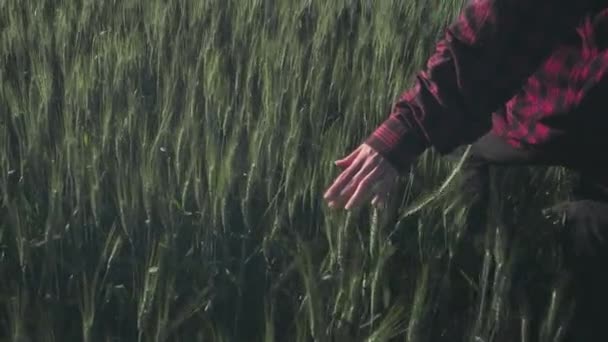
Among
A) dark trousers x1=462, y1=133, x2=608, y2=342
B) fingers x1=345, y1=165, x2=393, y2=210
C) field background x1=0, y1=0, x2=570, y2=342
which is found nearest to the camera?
field background x1=0, y1=0, x2=570, y2=342

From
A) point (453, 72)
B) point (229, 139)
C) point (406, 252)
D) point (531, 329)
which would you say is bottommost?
point (531, 329)

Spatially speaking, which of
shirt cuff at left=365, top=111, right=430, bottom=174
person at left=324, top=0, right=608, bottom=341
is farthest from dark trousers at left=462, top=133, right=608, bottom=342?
shirt cuff at left=365, top=111, right=430, bottom=174

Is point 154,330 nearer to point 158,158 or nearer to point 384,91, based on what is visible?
point 158,158

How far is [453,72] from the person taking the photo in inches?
58.9

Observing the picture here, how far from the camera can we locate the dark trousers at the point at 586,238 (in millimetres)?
1586

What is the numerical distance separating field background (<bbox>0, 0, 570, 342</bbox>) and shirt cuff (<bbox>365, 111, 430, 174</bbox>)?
0.07 meters

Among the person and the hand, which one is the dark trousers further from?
the hand

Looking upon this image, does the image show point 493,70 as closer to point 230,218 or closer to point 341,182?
point 341,182

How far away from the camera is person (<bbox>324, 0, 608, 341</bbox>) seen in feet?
4.80

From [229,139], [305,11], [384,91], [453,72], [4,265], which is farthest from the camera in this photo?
[305,11]

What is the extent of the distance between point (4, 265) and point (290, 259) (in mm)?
371

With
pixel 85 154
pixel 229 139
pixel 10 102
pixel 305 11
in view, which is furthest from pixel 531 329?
pixel 305 11

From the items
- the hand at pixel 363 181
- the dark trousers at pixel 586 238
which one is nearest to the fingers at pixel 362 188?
the hand at pixel 363 181

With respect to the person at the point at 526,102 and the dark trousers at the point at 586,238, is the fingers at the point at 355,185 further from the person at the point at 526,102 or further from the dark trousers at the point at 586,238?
the dark trousers at the point at 586,238
